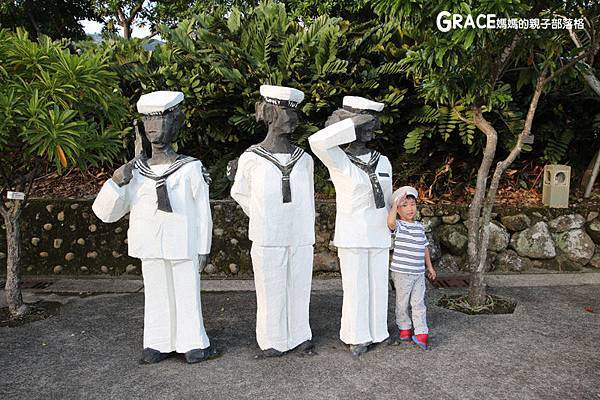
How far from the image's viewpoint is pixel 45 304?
498cm

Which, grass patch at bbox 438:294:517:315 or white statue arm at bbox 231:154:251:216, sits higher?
white statue arm at bbox 231:154:251:216

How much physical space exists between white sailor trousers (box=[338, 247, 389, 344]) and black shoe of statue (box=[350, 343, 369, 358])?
30 mm

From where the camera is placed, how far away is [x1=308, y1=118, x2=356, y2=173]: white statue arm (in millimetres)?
3525

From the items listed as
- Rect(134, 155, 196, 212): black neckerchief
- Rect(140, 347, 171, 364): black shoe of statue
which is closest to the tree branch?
Rect(134, 155, 196, 212): black neckerchief

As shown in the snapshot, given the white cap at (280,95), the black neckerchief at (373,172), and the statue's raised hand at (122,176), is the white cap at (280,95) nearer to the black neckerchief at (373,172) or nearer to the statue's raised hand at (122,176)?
the black neckerchief at (373,172)

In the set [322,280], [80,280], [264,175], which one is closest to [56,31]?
[80,280]

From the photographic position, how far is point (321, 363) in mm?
3662

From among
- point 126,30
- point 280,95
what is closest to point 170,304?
point 280,95

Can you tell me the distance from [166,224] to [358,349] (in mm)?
1724

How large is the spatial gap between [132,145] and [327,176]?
9.58ft

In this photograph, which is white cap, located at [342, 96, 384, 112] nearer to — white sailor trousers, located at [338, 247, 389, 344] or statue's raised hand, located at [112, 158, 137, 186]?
white sailor trousers, located at [338, 247, 389, 344]

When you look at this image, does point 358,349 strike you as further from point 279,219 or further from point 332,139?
point 332,139

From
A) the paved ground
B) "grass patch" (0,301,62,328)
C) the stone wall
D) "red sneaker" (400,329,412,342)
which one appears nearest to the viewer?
the paved ground

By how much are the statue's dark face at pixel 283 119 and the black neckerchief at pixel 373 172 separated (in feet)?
1.72
